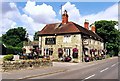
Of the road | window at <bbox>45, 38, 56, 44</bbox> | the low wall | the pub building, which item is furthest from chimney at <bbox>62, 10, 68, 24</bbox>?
the road

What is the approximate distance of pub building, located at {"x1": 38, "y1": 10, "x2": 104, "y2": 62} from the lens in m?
49.3

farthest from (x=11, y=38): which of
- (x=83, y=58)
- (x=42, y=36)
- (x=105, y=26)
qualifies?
(x=83, y=58)

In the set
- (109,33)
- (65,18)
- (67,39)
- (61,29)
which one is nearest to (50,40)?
(61,29)

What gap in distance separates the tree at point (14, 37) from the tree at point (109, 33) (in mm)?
38299

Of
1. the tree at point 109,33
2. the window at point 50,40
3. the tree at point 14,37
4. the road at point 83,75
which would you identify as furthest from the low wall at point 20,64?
the tree at point 14,37

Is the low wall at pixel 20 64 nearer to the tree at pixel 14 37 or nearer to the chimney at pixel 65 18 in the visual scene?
the chimney at pixel 65 18

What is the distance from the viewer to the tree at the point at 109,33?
79.6 m

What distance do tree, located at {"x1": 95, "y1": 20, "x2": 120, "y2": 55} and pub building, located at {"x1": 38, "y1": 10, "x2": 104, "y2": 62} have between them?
975 inches

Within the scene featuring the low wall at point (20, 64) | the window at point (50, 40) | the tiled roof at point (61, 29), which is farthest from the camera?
the window at point (50, 40)

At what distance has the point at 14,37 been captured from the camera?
356ft

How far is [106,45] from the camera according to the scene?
8069 cm

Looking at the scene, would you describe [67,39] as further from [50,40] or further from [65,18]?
[65,18]

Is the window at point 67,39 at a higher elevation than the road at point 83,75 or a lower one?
higher

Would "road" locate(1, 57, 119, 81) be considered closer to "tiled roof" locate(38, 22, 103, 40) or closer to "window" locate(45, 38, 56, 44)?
"tiled roof" locate(38, 22, 103, 40)
